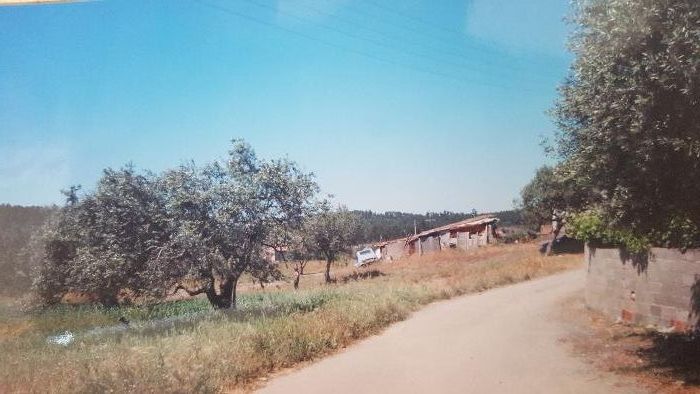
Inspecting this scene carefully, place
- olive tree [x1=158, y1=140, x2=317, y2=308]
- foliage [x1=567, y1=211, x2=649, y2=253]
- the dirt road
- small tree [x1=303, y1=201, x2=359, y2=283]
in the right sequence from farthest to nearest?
small tree [x1=303, y1=201, x2=359, y2=283] < olive tree [x1=158, y1=140, x2=317, y2=308] < foliage [x1=567, y1=211, x2=649, y2=253] < the dirt road

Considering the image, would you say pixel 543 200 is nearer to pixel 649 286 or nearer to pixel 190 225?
pixel 649 286

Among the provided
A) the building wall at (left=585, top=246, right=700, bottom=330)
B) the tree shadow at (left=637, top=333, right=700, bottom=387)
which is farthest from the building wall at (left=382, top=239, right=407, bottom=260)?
the tree shadow at (left=637, top=333, right=700, bottom=387)

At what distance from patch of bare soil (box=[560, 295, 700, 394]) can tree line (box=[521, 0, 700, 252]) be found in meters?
2.39

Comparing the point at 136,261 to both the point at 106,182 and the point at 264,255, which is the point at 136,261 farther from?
the point at 264,255

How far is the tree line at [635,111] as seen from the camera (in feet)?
18.6

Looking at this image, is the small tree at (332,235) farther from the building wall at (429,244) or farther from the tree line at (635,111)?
the tree line at (635,111)

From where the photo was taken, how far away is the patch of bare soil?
24.2 feet

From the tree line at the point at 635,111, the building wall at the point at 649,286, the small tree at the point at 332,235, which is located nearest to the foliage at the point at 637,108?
the tree line at the point at 635,111

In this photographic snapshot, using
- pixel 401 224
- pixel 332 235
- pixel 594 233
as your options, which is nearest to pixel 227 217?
pixel 594 233

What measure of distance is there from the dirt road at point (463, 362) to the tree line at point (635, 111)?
2874mm

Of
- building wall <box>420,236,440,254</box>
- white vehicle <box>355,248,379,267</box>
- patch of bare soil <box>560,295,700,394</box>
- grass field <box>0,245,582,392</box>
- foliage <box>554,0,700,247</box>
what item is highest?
foliage <box>554,0,700,247</box>

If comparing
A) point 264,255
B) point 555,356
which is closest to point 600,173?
point 555,356

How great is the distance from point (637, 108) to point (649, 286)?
7.44 meters

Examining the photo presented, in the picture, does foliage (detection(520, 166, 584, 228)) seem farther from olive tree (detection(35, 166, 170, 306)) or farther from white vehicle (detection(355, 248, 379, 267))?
olive tree (detection(35, 166, 170, 306))
